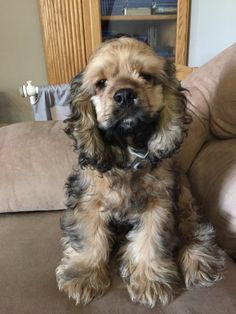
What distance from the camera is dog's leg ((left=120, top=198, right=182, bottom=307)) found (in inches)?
35.3

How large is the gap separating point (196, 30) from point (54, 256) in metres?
1.73

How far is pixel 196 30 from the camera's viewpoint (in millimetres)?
2170

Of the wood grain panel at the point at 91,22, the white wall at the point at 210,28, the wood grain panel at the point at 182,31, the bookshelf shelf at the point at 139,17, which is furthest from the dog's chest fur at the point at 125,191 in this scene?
the bookshelf shelf at the point at 139,17

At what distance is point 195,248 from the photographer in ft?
3.23

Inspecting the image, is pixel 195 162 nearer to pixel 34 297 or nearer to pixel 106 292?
pixel 106 292

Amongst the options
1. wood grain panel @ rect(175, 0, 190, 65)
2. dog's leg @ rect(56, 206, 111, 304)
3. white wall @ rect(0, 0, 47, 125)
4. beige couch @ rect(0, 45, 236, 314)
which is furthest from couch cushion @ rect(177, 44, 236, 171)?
white wall @ rect(0, 0, 47, 125)

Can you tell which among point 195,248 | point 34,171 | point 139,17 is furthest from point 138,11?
point 195,248

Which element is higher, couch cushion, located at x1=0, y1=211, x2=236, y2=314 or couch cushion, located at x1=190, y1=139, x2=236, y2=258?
couch cushion, located at x1=190, y1=139, x2=236, y2=258

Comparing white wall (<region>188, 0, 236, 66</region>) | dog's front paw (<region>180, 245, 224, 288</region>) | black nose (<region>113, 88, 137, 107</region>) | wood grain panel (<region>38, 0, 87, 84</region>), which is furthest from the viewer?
wood grain panel (<region>38, 0, 87, 84</region>)

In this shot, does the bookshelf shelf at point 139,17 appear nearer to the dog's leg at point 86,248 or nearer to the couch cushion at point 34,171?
the couch cushion at point 34,171

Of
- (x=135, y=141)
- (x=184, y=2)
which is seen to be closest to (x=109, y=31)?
(x=184, y=2)

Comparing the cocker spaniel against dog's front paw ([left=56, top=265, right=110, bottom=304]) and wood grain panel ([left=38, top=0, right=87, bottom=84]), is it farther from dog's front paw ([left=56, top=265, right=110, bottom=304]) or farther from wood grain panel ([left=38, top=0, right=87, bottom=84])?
wood grain panel ([left=38, top=0, right=87, bottom=84])

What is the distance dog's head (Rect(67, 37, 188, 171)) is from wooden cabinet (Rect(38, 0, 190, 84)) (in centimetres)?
143

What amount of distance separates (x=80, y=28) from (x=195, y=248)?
1709 millimetres
